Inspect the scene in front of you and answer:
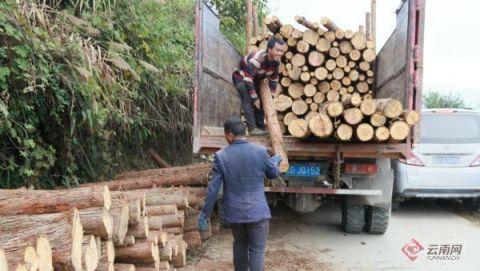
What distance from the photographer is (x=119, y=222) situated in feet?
12.0

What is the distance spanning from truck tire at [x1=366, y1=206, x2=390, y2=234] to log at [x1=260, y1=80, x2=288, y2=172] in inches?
73.5

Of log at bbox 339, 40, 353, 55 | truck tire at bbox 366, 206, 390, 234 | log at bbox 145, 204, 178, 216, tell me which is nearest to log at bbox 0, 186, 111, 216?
log at bbox 145, 204, 178, 216

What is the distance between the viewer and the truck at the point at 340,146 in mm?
5250

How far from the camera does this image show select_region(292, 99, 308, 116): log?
22.5ft

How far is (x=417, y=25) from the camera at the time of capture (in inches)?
207

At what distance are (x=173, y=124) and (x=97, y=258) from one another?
5020 millimetres

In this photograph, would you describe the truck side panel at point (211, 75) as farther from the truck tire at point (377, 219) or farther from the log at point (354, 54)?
the truck tire at point (377, 219)

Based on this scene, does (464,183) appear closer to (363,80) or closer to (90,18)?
(363,80)

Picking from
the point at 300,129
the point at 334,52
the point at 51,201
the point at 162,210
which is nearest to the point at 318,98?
the point at 334,52

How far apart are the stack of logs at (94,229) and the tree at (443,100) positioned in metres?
23.9

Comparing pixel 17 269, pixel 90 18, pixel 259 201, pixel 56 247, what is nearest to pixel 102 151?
pixel 90 18

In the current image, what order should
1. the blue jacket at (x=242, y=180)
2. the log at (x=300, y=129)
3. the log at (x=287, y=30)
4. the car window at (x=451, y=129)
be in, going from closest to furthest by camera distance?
the blue jacket at (x=242, y=180) → the log at (x=300, y=129) → the log at (x=287, y=30) → the car window at (x=451, y=129)

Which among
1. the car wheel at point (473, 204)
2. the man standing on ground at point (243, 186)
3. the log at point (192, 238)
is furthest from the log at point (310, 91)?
the car wheel at point (473, 204)

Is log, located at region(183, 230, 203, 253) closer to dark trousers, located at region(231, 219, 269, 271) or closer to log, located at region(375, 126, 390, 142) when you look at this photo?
dark trousers, located at region(231, 219, 269, 271)
